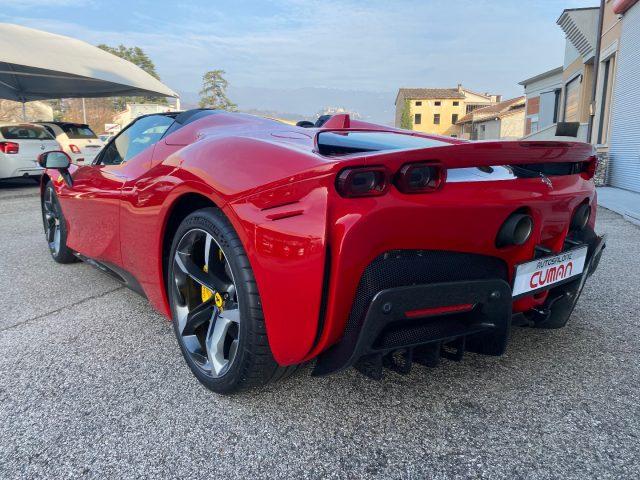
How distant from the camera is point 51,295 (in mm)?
3404

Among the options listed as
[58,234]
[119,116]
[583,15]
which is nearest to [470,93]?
[119,116]

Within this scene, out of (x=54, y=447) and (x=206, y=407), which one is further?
(x=206, y=407)

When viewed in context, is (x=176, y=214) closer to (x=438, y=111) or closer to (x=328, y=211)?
(x=328, y=211)

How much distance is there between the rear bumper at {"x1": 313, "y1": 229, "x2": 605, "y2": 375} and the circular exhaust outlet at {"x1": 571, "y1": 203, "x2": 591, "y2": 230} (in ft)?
2.09

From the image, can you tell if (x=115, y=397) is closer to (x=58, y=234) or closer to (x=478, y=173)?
(x=478, y=173)

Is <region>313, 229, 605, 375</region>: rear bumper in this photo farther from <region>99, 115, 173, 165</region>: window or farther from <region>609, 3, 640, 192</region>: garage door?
<region>609, 3, 640, 192</region>: garage door

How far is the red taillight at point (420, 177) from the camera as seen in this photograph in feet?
4.92

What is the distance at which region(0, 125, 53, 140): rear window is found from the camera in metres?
9.84

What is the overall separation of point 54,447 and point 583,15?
20120mm

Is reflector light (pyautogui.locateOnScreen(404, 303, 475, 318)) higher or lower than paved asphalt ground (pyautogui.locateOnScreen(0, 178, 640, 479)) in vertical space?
higher

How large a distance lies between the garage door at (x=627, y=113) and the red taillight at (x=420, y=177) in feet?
35.6

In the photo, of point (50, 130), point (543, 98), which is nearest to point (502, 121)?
point (543, 98)

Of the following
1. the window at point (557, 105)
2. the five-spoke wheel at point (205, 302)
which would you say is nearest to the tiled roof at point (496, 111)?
the window at point (557, 105)

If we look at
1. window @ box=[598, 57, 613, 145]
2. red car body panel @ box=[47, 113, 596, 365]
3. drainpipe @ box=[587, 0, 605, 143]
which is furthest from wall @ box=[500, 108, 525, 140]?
red car body panel @ box=[47, 113, 596, 365]
